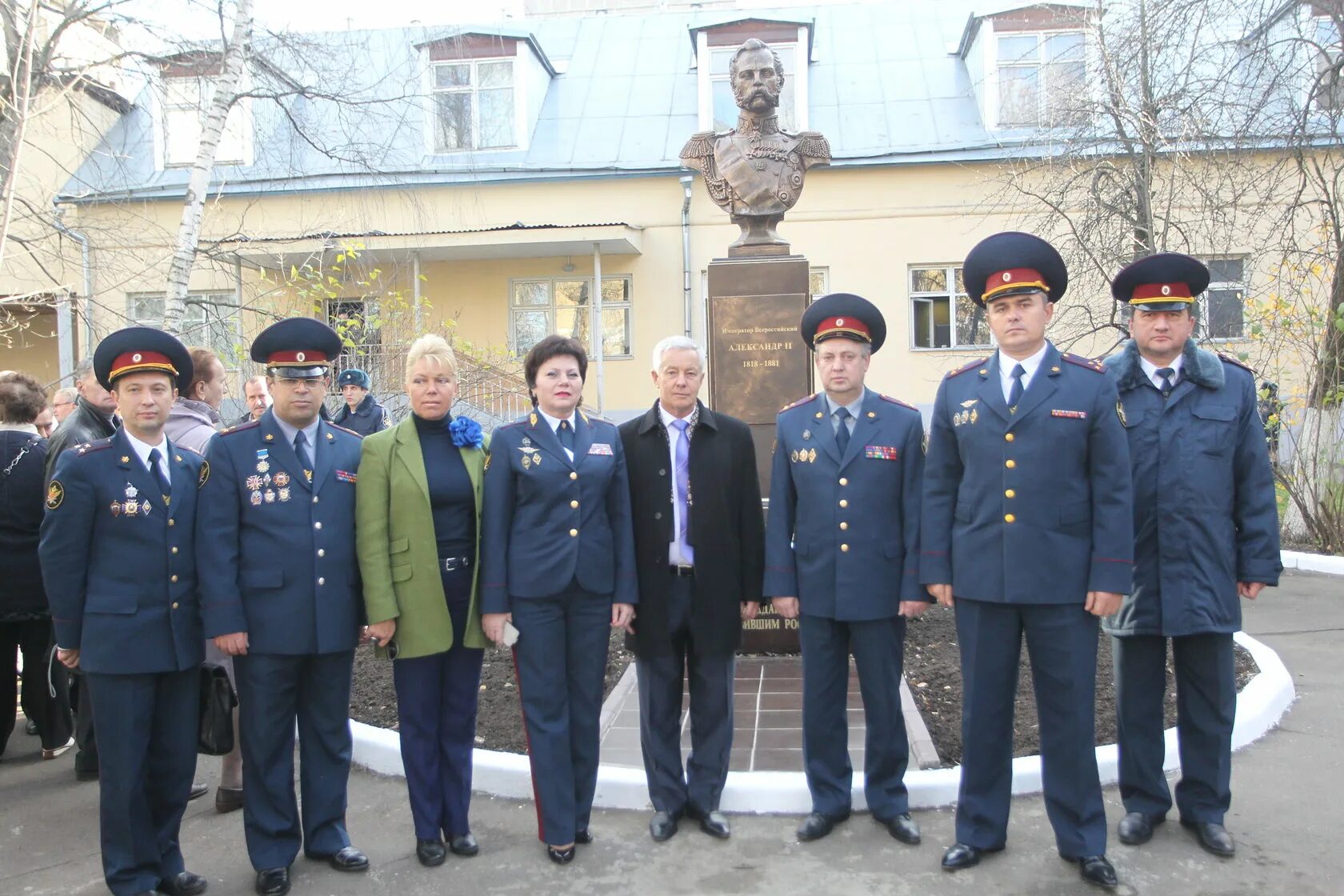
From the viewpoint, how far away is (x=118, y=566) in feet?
11.9

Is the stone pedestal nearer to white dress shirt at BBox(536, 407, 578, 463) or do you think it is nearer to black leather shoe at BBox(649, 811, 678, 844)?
white dress shirt at BBox(536, 407, 578, 463)

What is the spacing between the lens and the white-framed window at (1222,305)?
12.1m

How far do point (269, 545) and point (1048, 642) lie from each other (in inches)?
107

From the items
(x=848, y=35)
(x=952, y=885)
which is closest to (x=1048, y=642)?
(x=952, y=885)

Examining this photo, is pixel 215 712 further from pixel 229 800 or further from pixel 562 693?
pixel 562 693

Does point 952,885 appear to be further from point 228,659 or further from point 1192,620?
point 228,659

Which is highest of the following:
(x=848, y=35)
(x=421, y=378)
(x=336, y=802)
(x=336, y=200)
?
(x=848, y=35)

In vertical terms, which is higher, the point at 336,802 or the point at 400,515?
the point at 400,515

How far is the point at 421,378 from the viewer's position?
12.7 ft

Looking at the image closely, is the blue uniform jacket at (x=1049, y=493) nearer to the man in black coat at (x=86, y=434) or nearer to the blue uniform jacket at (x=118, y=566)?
the blue uniform jacket at (x=118, y=566)

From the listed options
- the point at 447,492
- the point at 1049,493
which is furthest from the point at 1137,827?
the point at 447,492

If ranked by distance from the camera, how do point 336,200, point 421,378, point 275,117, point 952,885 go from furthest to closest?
point 336,200 < point 275,117 < point 421,378 < point 952,885

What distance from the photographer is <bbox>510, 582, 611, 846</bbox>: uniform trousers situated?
12.7 feet

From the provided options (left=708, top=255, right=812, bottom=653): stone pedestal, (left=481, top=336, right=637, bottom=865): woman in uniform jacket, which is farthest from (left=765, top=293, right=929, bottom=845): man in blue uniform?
(left=708, top=255, right=812, bottom=653): stone pedestal
